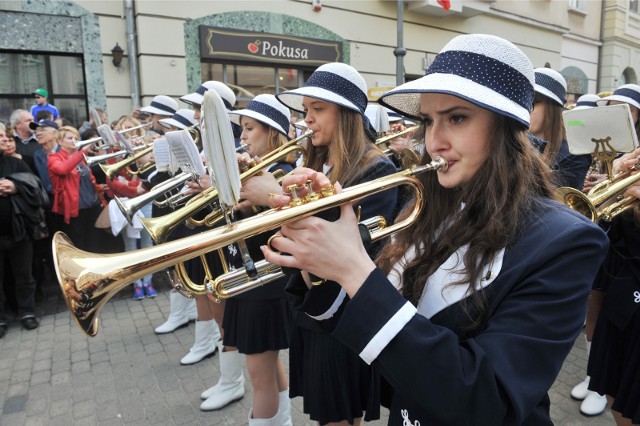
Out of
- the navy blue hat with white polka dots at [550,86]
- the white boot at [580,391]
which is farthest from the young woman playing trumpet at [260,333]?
the white boot at [580,391]

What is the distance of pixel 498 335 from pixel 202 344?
3.64 metres

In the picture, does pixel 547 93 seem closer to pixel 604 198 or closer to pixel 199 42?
pixel 604 198

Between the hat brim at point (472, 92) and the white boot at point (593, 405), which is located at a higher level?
the hat brim at point (472, 92)

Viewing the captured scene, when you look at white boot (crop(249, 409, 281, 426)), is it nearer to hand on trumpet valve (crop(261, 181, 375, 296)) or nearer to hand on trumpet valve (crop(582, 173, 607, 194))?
hand on trumpet valve (crop(261, 181, 375, 296))

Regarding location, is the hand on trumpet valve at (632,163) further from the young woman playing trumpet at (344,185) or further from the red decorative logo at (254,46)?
the red decorative logo at (254,46)

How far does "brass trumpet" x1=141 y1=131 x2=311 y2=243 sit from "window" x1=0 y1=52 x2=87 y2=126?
6.93 m

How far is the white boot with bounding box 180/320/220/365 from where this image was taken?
166 inches

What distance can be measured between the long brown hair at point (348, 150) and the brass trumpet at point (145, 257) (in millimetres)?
800

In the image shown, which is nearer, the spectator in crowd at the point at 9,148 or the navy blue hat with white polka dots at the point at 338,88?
the navy blue hat with white polka dots at the point at 338,88

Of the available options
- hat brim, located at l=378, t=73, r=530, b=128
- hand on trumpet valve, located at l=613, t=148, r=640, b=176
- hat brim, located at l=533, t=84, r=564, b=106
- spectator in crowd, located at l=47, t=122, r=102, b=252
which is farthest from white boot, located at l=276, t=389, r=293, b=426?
spectator in crowd, located at l=47, t=122, r=102, b=252

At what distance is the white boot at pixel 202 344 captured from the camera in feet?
13.8

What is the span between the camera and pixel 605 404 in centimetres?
333

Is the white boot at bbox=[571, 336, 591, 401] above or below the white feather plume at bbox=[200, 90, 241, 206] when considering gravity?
below

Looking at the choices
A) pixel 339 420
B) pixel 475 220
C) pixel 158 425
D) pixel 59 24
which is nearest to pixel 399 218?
pixel 475 220
